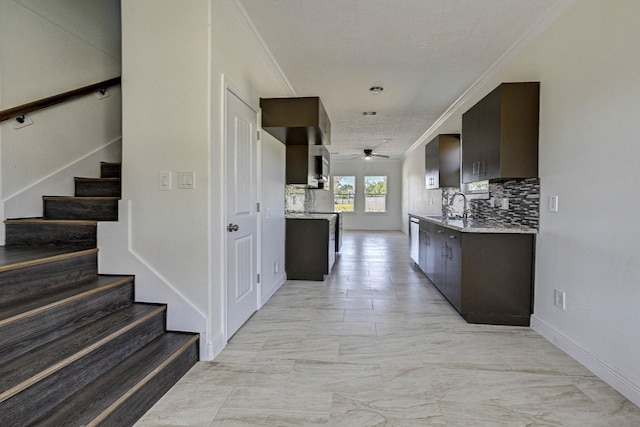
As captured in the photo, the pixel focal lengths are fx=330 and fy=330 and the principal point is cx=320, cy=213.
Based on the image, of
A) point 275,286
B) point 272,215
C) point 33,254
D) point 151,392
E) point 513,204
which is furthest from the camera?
point 275,286

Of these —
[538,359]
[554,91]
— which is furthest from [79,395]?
[554,91]

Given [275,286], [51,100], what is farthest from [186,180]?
[275,286]

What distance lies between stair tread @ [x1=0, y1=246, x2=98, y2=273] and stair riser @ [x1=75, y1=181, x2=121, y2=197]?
681mm

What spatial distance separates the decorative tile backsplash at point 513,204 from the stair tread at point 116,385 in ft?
9.79

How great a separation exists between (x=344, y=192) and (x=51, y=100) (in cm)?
1004

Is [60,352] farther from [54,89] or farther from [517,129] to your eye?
[517,129]

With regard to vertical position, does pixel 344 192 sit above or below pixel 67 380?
above

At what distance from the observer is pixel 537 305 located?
2.87 m

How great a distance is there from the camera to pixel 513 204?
10.8 ft

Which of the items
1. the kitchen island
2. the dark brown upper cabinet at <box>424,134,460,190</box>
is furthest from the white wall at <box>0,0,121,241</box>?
the dark brown upper cabinet at <box>424,134,460,190</box>

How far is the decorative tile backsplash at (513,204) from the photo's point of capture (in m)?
2.93

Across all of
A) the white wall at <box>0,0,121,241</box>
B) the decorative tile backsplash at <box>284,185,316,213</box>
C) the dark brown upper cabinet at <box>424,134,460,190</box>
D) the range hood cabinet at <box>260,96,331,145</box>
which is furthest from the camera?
the dark brown upper cabinet at <box>424,134,460,190</box>

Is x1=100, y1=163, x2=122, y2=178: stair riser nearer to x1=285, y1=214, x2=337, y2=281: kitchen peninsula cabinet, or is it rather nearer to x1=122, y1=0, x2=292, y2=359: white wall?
x1=122, y1=0, x2=292, y2=359: white wall

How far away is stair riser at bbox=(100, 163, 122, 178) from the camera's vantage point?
10.5 feet
